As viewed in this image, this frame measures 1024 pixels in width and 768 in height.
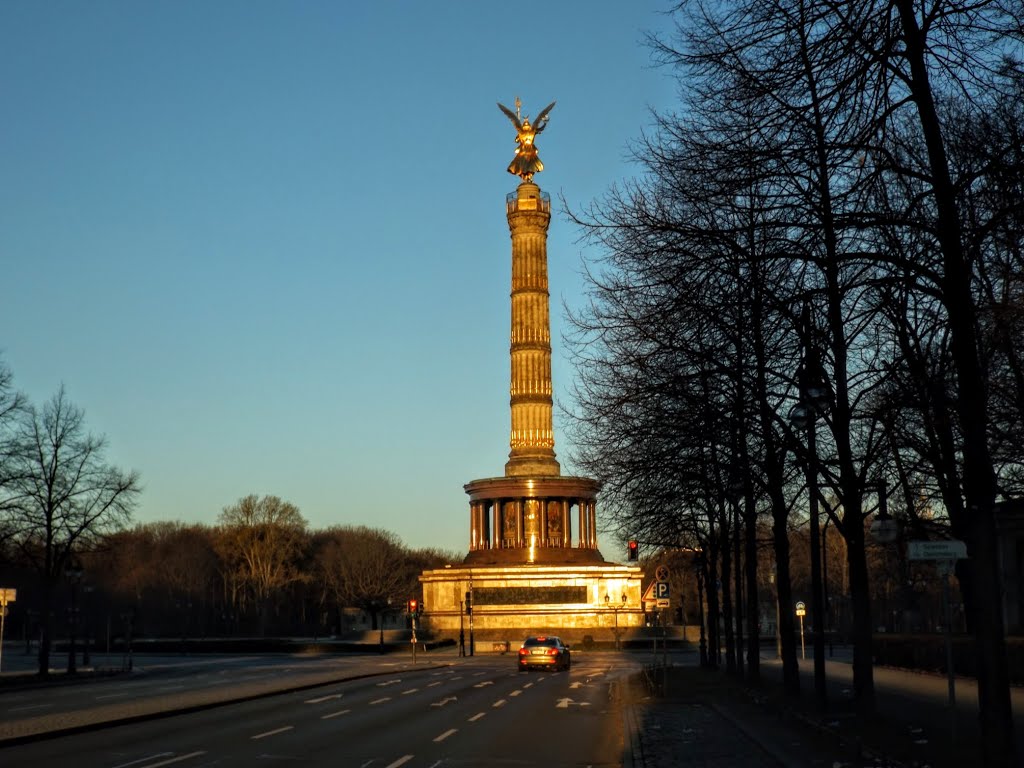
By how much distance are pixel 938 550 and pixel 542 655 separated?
33.1 m

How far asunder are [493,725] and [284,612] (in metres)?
107

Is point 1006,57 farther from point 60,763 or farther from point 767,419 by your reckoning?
point 60,763

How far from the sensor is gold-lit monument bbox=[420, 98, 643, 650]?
85.8 metres

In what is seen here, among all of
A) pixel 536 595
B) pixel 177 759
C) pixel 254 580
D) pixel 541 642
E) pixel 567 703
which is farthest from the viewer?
pixel 254 580

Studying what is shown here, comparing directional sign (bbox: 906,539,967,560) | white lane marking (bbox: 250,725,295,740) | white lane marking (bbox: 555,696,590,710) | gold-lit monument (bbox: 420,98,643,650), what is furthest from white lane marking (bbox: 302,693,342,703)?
gold-lit monument (bbox: 420,98,643,650)

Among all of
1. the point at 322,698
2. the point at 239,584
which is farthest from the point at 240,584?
the point at 322,698

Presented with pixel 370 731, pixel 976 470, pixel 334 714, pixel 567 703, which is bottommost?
pixel 567 703

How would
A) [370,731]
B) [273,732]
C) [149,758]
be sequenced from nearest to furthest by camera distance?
[149,758], [273,732], [370,731]

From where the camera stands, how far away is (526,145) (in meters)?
94.6

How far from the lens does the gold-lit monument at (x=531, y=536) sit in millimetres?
85812

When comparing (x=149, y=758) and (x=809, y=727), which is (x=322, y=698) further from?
(x=809, y=727)

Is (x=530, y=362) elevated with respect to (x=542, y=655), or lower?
elevated

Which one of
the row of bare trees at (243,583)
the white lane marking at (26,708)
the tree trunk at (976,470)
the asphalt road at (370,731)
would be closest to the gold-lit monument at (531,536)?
the row of bare trees at (243,583)

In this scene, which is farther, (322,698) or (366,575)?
(366,575)
